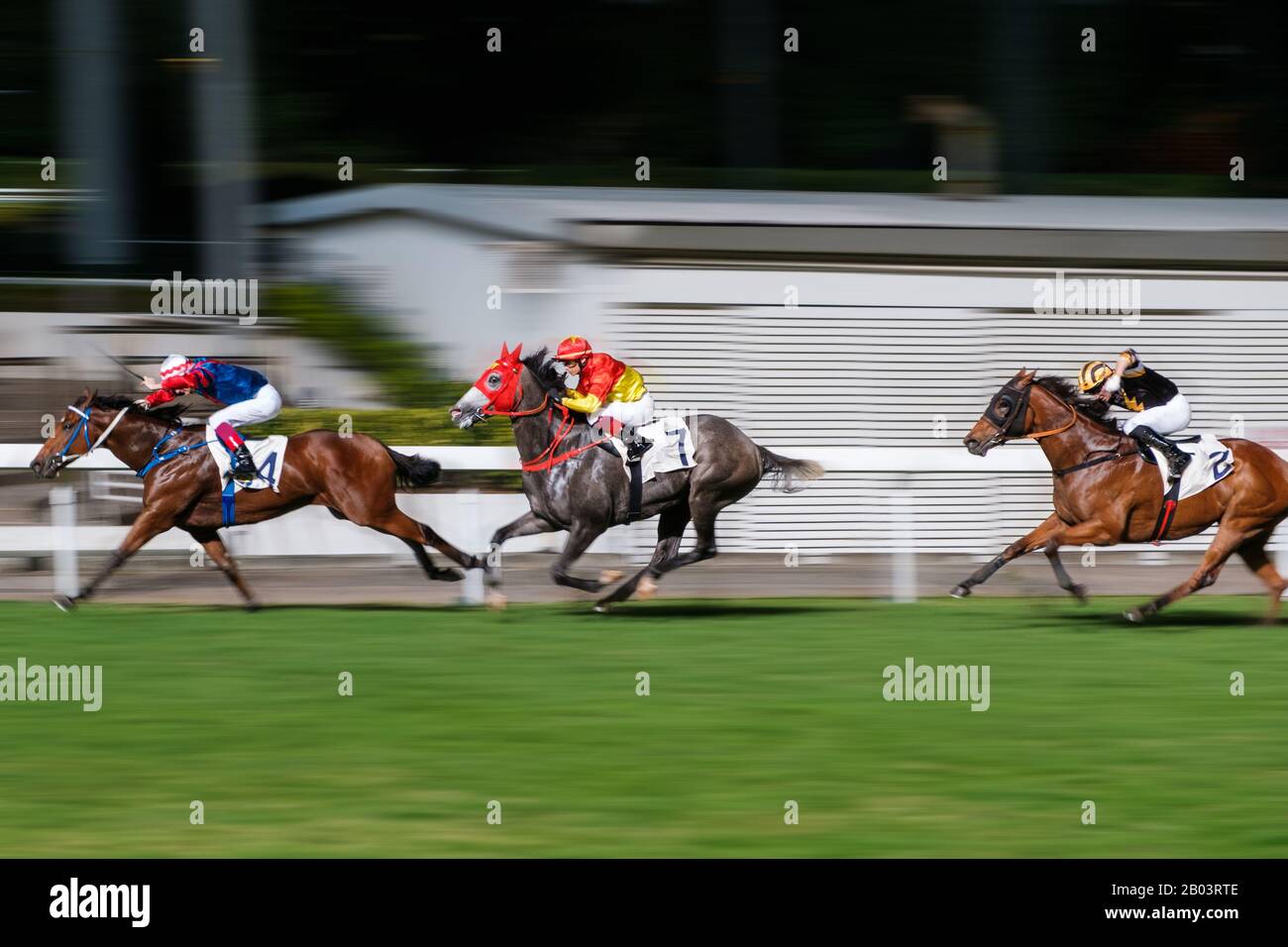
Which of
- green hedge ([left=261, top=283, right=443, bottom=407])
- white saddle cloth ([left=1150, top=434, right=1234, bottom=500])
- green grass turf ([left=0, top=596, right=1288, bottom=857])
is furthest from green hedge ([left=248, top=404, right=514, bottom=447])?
white saddle cloth ([left=1150, top=434, right=1234, bottom=500])

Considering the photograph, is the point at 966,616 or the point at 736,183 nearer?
the point at 966,616

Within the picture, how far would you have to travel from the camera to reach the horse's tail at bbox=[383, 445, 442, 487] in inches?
406

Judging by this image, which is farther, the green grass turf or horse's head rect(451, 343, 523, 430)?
horse's head rect(451, 343, 523, 430)

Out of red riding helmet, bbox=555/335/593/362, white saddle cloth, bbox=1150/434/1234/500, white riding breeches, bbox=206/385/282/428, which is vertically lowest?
white saddle cloth, bbox=1150/434/1234/500

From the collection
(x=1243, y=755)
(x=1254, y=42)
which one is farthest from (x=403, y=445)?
(x=1254, y=42)

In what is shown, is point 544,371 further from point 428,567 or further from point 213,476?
point 213,476

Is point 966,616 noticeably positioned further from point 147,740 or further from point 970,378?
point 147,740

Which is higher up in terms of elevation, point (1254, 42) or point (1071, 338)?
point (1254, 42)

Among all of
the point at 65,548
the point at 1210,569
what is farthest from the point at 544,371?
the point at 1210,569

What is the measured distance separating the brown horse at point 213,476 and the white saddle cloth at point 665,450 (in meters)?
1.17

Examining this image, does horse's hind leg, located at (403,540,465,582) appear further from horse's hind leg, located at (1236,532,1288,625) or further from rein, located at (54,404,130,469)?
horse's hind leg, located at (1236,532,1288,625)

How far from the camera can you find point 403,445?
13.5 m

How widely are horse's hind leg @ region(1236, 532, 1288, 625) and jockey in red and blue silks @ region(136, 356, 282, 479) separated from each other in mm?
5951

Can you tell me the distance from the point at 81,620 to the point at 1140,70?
12589 millimetres
